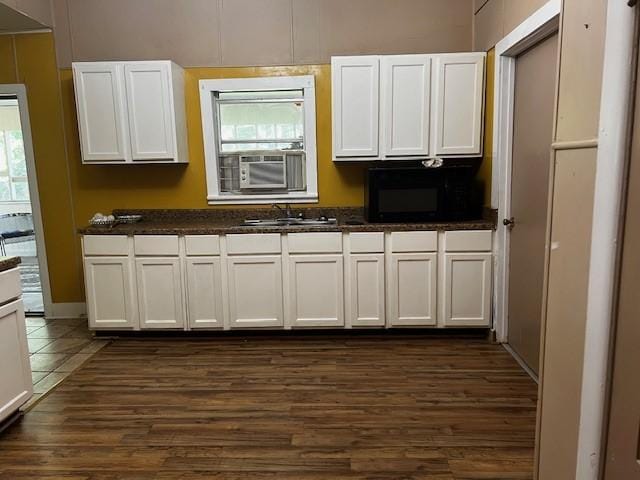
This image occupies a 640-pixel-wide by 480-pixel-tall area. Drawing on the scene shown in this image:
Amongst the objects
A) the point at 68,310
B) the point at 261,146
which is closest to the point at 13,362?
the point at 68,310

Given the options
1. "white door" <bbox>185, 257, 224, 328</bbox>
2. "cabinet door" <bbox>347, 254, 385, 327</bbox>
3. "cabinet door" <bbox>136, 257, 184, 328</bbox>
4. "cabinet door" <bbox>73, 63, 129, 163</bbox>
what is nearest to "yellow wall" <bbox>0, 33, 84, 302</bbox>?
"cabinet door" <bbox>73, 63, 129, 163</bbox>

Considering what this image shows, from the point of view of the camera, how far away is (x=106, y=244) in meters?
3.31

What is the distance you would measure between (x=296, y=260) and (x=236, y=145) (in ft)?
3.89

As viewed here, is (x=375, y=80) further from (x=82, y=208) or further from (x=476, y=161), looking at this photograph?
(x=82, y=208)

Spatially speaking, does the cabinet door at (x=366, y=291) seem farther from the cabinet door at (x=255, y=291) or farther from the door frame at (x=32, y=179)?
the door frame at (x=32, y=179)

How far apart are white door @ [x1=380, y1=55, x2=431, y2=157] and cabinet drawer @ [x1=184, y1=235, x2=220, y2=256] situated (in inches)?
55.7

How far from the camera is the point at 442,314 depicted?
3297 millimetres

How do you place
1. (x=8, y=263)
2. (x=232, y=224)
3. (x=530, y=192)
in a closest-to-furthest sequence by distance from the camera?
(x=8, y=263) → (x=530, y=192) → (x=232, y=224)

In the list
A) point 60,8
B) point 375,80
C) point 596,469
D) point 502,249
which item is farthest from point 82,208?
point 596,469

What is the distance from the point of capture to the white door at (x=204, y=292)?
130 inches

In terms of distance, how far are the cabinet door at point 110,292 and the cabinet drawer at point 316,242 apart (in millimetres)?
1241

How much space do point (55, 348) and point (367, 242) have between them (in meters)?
2.41

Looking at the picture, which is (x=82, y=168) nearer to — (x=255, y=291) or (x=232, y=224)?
(x=232, y=224)

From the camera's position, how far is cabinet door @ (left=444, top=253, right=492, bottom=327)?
10.6 ft
